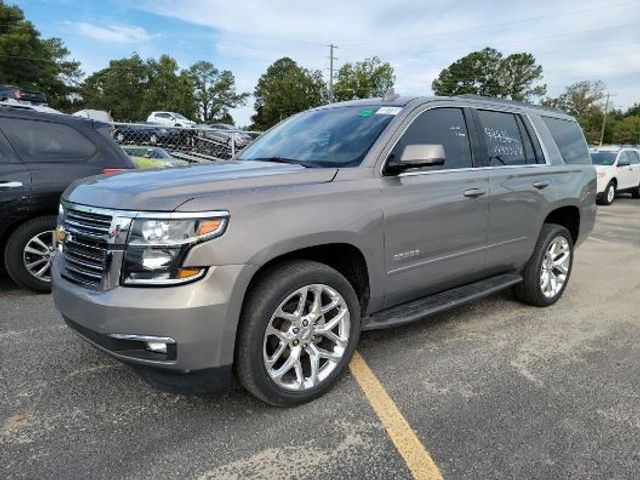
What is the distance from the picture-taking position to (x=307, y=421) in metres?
2.95

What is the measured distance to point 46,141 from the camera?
5199mm

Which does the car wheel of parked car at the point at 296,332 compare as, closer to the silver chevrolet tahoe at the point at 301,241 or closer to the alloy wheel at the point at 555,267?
the silver chevrolet tahoe at the point at 301,241

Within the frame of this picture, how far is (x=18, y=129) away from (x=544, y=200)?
5.04 meters

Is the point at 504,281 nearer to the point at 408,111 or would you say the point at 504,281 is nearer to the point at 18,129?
the point at 408,111

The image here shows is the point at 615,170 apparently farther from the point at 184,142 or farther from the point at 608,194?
the point at 184,142

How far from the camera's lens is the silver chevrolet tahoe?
→ 257cm

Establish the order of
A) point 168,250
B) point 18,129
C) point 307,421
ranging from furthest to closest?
point 18,129 < point 307,421 < point 168,250

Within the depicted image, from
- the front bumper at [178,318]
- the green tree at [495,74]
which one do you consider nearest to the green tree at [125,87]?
the green tree at [495,74]

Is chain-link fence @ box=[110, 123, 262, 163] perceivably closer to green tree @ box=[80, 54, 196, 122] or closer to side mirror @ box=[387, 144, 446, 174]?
side mirror @ box=[387, 144, 446, 174]

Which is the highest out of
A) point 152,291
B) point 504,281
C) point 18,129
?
point 18,129

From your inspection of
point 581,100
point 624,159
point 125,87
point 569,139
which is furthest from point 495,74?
point 569,139

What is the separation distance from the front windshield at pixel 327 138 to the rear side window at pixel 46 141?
2.07m

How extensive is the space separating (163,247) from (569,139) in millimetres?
4488

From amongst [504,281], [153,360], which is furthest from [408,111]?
[153,360]
